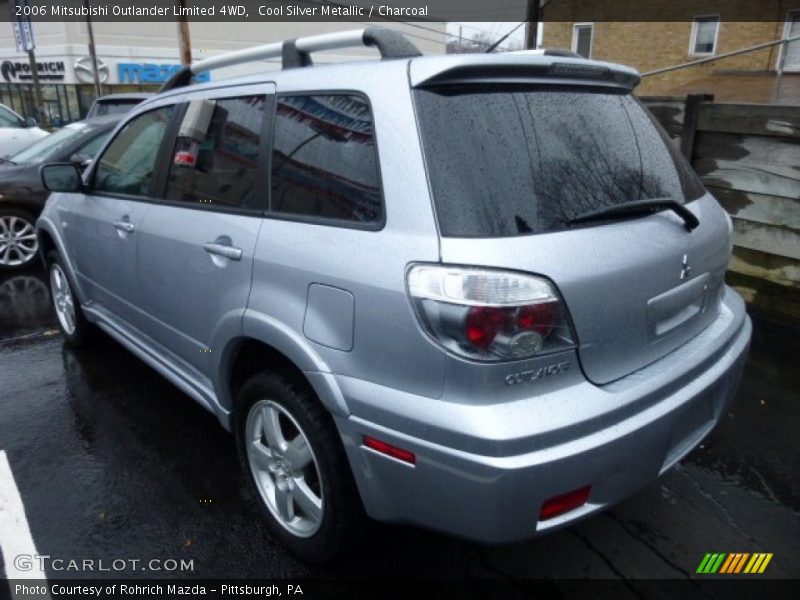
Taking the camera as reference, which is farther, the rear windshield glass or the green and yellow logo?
the green and yellow logo

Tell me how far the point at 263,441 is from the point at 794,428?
2828 millimetres

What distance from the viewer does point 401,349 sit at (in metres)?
1.84

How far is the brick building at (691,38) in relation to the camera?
512 inches

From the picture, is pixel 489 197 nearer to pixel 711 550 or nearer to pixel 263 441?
pixel 263 441

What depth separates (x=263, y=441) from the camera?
2.60 meters

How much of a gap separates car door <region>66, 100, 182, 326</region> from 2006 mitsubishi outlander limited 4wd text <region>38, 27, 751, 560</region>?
0.63 meters

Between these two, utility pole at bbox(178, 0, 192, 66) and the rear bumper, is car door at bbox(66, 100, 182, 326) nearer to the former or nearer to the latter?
the rear bumper

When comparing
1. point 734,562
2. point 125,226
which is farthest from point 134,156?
point 734,562

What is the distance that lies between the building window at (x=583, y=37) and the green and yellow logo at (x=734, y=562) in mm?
16561

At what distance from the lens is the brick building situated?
13.0m

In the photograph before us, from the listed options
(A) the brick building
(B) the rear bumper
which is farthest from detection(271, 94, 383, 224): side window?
(A) the brick building

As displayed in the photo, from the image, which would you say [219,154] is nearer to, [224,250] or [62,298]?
[224,250]

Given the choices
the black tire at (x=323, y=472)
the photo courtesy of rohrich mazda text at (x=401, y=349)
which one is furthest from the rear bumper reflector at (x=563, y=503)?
the black tire at (x=323, y=472)

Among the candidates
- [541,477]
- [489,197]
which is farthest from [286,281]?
[541,477]
